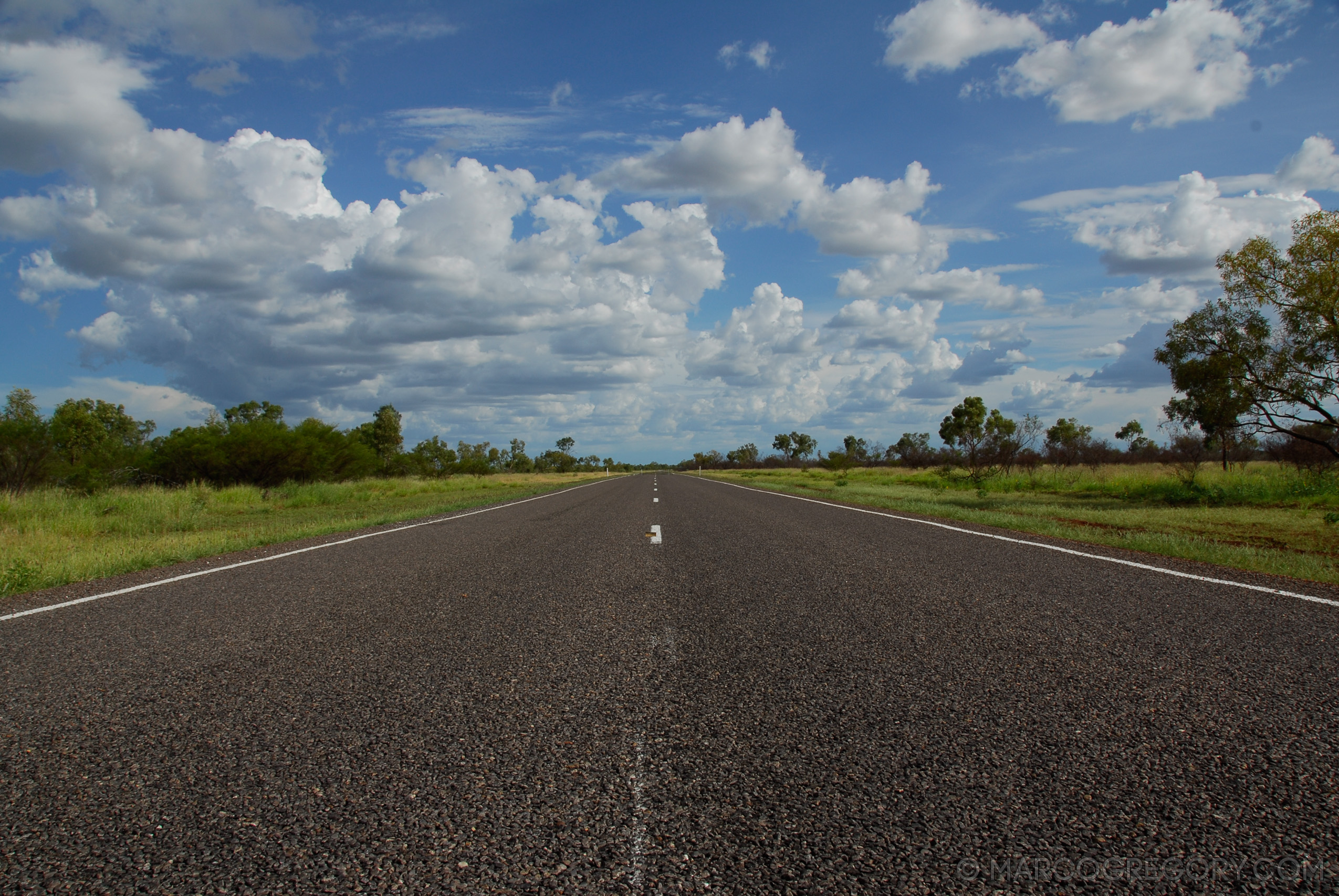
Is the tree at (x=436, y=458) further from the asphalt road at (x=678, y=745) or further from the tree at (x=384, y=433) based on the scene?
the asphalt road at (x=678, y=745)

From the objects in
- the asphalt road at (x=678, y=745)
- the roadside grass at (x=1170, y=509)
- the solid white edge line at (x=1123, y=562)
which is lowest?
the roadside grass at (x=1170, y=509)

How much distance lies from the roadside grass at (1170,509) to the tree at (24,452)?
2480 cm

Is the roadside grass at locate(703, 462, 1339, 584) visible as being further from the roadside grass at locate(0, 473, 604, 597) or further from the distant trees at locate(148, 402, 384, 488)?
the distant trees at locate(148, 402, 384, 488)

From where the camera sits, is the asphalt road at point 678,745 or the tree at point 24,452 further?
the tree at point 24,452

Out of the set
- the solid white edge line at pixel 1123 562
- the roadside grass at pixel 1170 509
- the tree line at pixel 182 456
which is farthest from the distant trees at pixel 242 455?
the solid white edge line at pixel 1123 562

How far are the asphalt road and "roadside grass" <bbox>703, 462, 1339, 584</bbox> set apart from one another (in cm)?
462

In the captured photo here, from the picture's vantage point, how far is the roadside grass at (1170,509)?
9.45m

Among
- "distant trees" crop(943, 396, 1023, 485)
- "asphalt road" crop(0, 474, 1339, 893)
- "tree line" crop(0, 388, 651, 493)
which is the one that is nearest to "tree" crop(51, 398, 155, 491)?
"tree line" crop(0, 388, 651, 493)

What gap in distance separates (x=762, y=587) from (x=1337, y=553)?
33.5ft

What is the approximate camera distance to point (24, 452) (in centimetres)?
2053

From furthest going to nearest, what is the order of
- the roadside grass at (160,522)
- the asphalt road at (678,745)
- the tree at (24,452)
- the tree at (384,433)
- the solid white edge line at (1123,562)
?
1. the tree at (384,433)
2. the tree at (24,452)
3. the roadside grass at (160,522)
4. the solid white edge line at (1123,562)
5. the asphalt road at (678,745)

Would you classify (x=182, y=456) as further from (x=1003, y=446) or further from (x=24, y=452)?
(x=1003, y=446)

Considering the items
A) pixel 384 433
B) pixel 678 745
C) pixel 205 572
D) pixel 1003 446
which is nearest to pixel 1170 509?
pixel 1003 446

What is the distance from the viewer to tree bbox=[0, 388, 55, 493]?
20.1 m
